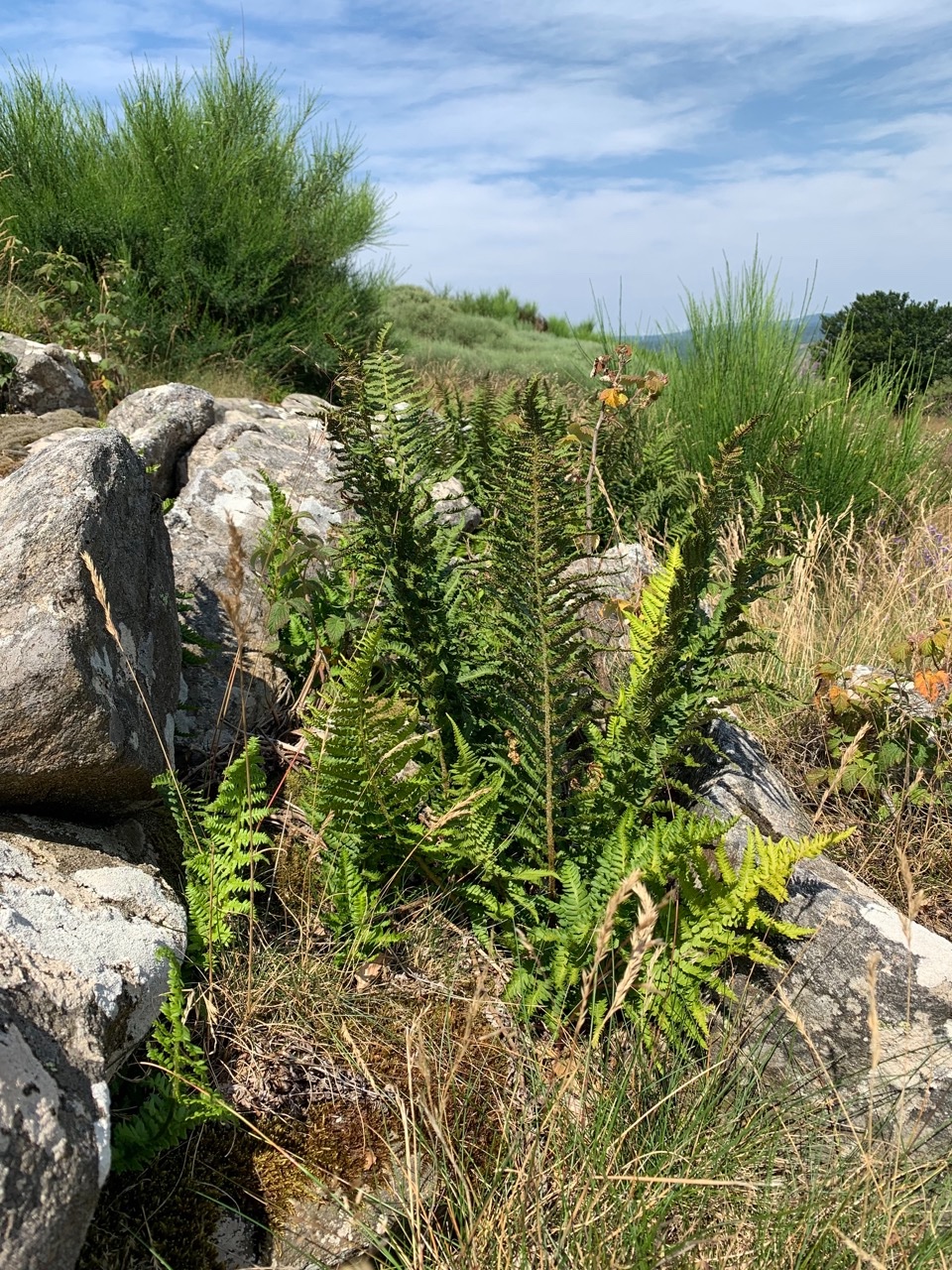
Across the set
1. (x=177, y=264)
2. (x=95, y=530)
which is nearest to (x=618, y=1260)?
(x=95, y=530)

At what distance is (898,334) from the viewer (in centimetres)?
807

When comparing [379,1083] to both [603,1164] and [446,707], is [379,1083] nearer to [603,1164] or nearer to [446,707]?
[603,1164]

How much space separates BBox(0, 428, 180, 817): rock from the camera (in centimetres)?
171

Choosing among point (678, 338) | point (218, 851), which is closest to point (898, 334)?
point (678, 338)

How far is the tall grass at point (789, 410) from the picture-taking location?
5043 mm

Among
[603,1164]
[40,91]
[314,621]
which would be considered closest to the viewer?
[603,1164]

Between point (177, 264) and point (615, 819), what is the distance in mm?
6701

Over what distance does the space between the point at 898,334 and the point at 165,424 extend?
22.6 feet

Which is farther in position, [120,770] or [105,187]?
[105,187]

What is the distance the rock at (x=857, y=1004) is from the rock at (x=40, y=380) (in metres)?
3.94

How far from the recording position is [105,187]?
742 cm

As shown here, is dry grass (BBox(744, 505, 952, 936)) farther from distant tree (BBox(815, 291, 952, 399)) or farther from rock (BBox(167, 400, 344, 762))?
distant tree (BBox(815, 291, 952, 399))

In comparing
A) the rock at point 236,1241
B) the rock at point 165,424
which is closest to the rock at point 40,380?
the rock at point 165,424

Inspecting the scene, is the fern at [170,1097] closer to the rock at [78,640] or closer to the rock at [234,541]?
the rock at [78,640]
